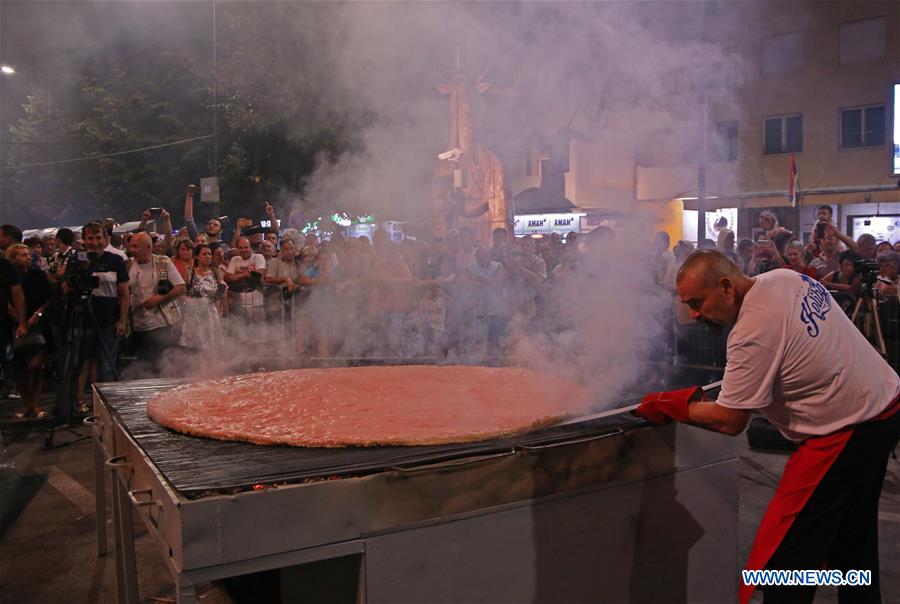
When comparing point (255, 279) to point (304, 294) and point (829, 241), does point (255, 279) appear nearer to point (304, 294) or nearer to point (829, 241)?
point (304, 294)

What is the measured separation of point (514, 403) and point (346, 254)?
4.98 meters

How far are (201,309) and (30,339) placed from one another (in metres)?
1.65

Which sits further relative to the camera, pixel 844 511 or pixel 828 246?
pixel 828 246

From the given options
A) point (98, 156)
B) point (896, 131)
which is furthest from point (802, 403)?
point (98, 156)

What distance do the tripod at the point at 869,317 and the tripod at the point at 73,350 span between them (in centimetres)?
664

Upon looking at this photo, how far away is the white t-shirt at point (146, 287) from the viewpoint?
22.0 ft

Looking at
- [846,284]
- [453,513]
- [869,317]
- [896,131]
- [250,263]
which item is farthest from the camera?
[896,131]

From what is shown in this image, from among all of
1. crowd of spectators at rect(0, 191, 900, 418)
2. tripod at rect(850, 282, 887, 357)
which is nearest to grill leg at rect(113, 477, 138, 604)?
crowd of spectators at rect(0, 191, 900, 418)

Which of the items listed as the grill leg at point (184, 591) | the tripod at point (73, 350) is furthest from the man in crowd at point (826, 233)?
the tripod at point (73, 350)

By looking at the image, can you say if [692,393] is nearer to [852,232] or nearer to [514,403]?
[514,403]

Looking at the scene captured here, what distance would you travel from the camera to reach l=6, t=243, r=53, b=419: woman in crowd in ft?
22.3

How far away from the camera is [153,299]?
6.63 meters

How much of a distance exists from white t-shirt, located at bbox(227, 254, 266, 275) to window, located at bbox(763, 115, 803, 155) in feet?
55.8

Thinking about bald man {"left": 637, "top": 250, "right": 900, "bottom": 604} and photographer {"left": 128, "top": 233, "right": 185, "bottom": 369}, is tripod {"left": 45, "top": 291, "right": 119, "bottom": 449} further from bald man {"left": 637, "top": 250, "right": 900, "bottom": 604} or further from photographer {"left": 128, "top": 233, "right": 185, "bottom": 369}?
bald man {"left": 637, "top": 250, "right": 900, "bottom": 604}
